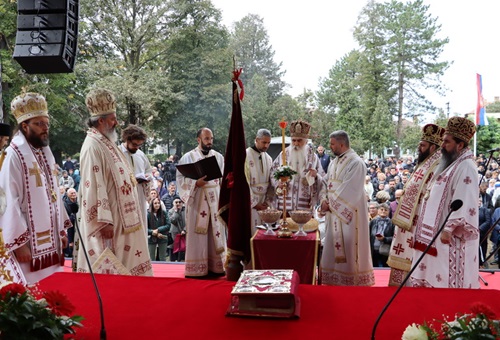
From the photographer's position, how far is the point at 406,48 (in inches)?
952

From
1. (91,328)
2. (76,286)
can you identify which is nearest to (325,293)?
(91,328)

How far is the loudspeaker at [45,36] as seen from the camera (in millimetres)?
5559

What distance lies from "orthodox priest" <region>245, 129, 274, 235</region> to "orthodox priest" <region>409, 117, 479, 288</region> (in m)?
2.60

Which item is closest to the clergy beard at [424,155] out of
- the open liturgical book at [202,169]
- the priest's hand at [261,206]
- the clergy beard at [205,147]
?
the priest's hand at [261,206]

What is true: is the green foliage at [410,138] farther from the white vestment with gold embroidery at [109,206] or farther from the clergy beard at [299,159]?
the white vestment with gold embroidery at [109,206]

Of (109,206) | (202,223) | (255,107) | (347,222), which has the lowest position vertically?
(202,223)

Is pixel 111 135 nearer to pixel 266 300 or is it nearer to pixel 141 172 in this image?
pixel 141 172

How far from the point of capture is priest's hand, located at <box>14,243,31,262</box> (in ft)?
11.2

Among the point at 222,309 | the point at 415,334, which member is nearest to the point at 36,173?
the point at 222,309

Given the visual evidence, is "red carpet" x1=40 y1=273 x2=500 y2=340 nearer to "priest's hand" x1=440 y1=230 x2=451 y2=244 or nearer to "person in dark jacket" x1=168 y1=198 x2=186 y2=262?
"priest's hand" x1=440 y1=230 x2=451 y2=244

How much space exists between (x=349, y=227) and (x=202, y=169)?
6.25 feet

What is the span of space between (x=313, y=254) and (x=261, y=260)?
0.51 metres

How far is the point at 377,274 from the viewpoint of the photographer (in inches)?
254

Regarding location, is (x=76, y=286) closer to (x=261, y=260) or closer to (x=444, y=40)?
(x=261, y=260)
